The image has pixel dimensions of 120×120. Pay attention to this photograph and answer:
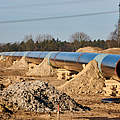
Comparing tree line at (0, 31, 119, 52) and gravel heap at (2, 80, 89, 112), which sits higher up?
tree line at (0, 31, 119, 52)

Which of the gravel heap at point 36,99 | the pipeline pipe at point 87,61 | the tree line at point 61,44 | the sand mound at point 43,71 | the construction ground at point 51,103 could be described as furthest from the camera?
the tree line at point 61,44

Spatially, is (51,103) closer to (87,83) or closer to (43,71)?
(87,83)

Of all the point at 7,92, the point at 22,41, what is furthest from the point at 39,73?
the point at 22,41

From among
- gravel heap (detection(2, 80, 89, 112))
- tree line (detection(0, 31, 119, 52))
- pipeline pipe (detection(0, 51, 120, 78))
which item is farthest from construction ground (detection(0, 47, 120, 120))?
tree line (detection(0, 31, 119, 52))

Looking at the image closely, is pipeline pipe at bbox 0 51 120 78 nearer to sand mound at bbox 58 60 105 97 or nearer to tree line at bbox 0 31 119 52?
sand mound at bbox 58 60 105 97

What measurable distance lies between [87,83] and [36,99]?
5997 millimetres

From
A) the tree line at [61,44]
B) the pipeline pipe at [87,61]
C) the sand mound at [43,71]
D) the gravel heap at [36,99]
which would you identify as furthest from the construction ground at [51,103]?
the tree line at [61,44]

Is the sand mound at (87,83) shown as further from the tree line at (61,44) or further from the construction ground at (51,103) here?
the tree line at (61,44)

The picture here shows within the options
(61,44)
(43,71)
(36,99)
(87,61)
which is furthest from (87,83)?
(61,44)

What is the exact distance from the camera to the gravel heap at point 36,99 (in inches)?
460

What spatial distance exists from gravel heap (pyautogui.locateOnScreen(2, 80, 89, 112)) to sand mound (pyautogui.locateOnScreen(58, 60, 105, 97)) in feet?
12.8

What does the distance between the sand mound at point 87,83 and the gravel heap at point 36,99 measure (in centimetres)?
391

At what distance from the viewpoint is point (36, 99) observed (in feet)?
39.6

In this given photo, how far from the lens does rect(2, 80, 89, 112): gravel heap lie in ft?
38.3
